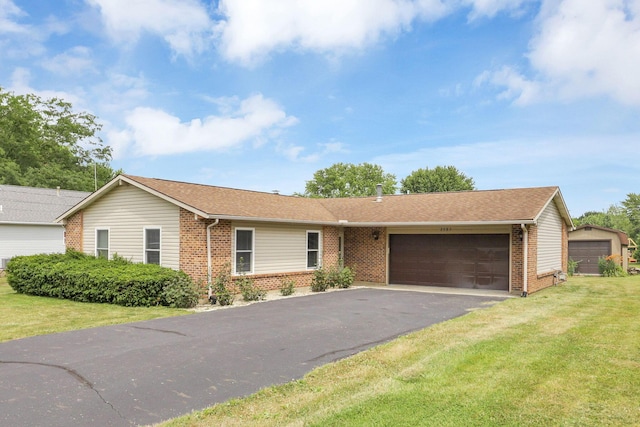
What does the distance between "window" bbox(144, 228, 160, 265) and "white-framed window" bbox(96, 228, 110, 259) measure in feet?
7.32

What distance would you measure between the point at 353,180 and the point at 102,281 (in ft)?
173

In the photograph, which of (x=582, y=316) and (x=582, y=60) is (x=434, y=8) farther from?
(x=582, y=316)

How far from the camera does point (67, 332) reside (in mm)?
8984

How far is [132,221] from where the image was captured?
15.4 meters

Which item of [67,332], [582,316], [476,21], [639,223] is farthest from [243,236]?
[639,223]

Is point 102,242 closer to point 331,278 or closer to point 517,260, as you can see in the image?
point 331,278

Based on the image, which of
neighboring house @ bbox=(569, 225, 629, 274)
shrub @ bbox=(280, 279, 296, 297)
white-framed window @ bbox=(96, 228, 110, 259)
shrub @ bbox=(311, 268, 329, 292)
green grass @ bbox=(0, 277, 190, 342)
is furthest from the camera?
neighboring house @ bbox=(569, 225, 629, 274)

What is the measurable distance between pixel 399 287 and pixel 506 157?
39.9ft

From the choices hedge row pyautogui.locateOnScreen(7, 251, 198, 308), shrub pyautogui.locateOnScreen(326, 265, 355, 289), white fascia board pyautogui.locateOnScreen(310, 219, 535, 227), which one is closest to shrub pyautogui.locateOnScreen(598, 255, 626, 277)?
A: white fascia board pyautogui.locateOnScreen(310, 219, 535, 227)

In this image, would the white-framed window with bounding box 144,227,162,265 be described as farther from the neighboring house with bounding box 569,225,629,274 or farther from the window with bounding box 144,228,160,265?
the neighboring house with bounding box 569,225,629,274

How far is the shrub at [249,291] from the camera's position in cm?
1383

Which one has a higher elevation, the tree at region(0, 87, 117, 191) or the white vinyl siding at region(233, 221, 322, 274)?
the tree at region(0, 87, 117, 191)

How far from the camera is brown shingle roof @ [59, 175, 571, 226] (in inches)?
577

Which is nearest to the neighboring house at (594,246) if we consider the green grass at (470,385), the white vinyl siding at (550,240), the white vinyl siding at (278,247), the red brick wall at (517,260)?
the white vinyl siding at (550,240)
